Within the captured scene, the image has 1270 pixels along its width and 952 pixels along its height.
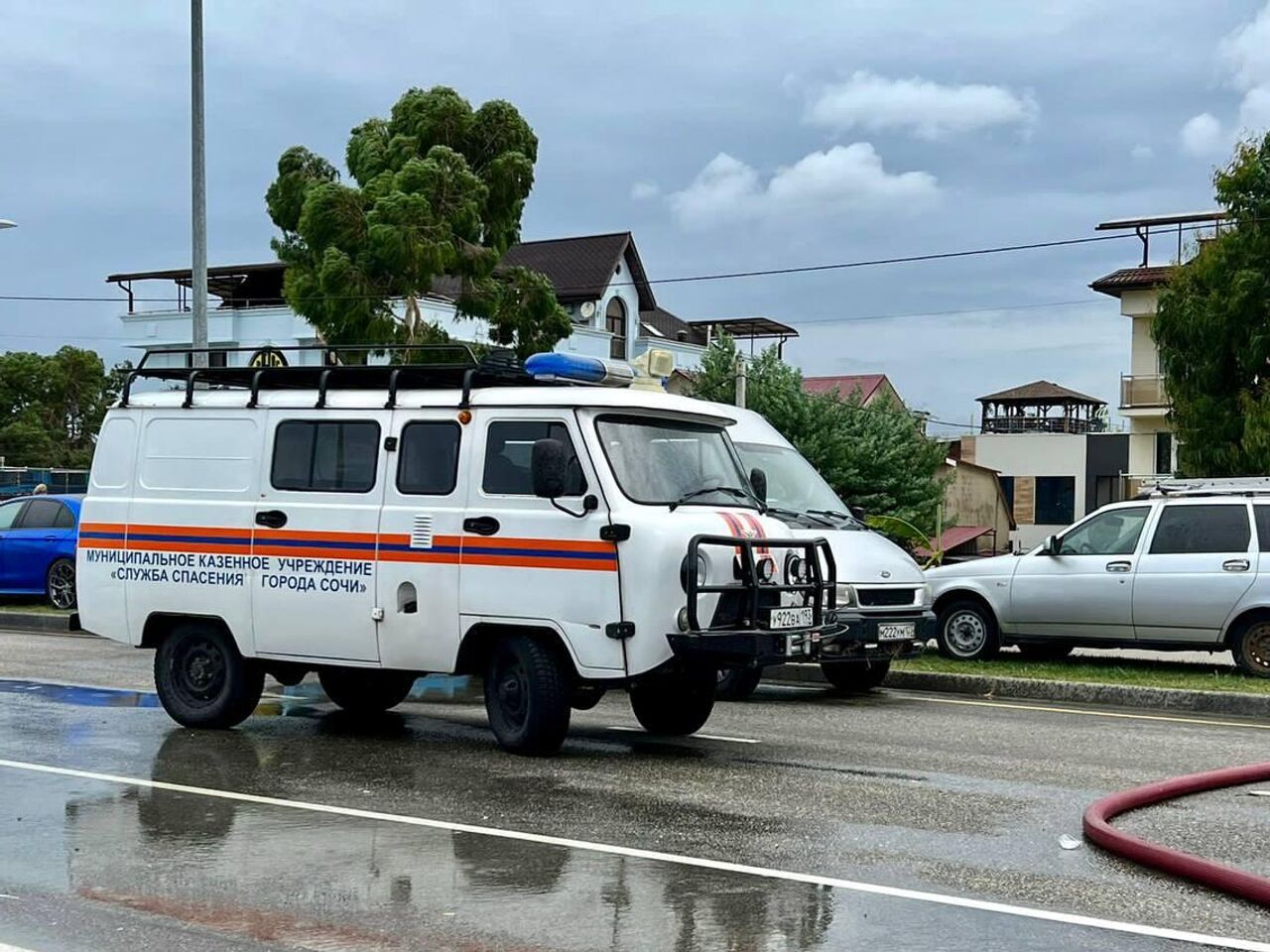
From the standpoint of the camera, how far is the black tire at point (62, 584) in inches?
848

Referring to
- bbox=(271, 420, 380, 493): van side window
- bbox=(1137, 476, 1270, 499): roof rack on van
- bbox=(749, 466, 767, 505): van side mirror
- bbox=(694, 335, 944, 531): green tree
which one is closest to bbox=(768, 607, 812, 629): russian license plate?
bbox=(749, 466, 767, 505): van side mirror

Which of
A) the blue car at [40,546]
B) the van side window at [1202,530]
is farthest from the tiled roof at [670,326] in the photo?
the van side window at [1202,530]

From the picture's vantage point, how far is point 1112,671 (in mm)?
15078

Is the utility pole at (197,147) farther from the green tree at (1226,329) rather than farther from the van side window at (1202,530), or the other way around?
the green tree at (1226,329)

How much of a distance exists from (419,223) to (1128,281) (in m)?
26.1

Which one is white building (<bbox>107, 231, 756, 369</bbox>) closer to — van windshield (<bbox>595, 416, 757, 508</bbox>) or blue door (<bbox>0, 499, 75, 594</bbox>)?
blue door (<bbox>0, 499, 75, 594</bbox>)

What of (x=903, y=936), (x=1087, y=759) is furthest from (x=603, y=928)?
(x=1087, y=759)

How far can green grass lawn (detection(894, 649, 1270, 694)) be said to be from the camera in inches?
545

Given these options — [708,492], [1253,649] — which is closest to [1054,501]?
[1253,649]

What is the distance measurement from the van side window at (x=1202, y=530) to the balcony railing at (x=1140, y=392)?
105ft

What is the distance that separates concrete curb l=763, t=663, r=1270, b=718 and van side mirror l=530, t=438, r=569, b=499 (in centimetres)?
595

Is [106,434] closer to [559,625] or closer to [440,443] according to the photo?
[440,443]

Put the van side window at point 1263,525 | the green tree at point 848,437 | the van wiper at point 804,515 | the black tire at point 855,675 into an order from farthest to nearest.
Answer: the green tree at point 848,437 < the van side window at point 1263,525 < the black tire at point 855,675 < the van wiper at point 804,515

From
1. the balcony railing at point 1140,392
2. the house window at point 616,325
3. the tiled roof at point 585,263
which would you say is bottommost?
the balcony railing at point 1140,392
